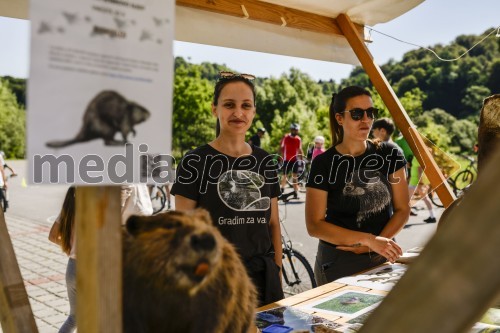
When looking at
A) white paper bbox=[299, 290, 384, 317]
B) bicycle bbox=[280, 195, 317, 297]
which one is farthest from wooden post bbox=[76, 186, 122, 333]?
bicycle bbox=[280, 195, 317, 297]

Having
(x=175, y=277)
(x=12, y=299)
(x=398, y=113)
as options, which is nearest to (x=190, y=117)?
(x=398, y=113)

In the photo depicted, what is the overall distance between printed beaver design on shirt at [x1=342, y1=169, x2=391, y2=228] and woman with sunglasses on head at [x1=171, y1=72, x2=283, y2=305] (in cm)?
65

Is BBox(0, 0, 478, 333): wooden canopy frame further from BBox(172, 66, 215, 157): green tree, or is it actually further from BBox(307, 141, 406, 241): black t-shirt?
BBox(172, 66, 215, 157): green tree

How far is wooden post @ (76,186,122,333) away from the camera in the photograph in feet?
2.26

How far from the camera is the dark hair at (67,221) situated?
8.23ft

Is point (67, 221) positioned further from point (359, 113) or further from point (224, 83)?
point (359, 113)

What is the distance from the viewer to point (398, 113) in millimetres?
3273

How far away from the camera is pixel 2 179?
8.94 m

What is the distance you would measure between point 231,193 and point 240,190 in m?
0.05

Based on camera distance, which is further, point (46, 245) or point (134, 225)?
point (46, 245)

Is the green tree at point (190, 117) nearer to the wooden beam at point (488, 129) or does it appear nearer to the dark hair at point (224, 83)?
the dark hair at point (224, 83)

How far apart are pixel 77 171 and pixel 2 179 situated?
31.5 ft

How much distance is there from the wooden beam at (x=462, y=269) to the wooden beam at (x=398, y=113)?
282 cm

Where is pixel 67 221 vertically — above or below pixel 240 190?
below
